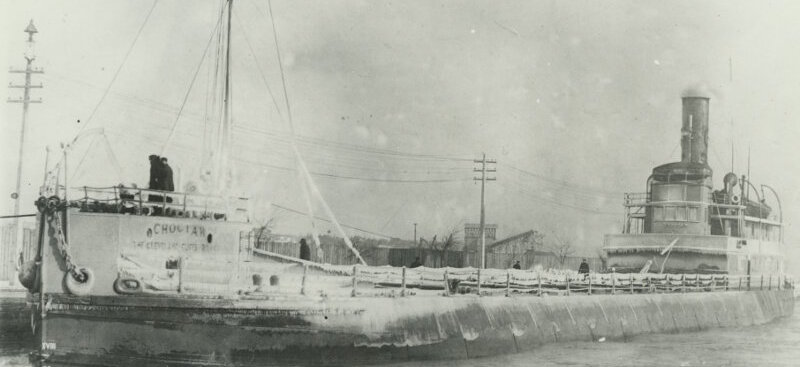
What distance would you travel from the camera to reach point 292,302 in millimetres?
23078

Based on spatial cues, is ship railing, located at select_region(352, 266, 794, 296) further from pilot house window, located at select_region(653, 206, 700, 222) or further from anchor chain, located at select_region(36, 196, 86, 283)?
anchor chain, located at select_region(36, 196, 86, 283)

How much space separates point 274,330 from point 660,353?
14778 mm

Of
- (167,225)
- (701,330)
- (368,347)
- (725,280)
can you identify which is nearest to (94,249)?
(167,225)

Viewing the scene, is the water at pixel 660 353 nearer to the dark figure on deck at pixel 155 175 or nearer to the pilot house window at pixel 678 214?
the dark figure on deck at pixel 155 175

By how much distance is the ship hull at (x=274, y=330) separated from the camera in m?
22.2

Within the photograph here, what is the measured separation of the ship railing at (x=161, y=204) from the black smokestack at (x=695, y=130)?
30.9 meters

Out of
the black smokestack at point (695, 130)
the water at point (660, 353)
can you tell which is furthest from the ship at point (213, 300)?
the black smokestack at point (695, 130)

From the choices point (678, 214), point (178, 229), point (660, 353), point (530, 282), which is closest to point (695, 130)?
point (678, 214)

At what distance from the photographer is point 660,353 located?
102ft

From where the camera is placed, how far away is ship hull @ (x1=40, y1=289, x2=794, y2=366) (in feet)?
72.9

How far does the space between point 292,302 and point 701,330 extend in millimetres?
24479

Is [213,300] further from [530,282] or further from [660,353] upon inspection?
[660,353]

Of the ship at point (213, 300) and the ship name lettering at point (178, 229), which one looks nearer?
the ship at point (213, 300)

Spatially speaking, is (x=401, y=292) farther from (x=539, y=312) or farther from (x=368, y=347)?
(x=539, y=312)
